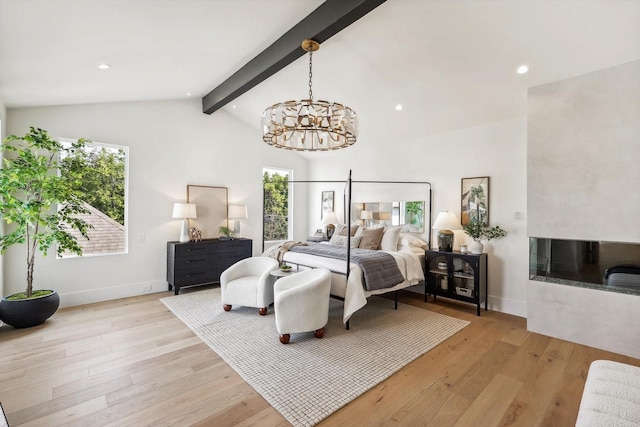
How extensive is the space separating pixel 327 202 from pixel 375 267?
10.9 ft

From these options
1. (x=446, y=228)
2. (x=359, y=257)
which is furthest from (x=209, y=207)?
(x=446, y=228)

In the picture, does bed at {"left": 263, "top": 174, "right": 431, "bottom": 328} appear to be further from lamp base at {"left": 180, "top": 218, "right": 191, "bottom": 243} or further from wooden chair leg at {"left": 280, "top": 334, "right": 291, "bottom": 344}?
lamp base at {"left": 180, "top": 218, "right": 191, "bottom": 243}

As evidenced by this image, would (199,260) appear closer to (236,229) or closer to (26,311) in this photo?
(236,229)

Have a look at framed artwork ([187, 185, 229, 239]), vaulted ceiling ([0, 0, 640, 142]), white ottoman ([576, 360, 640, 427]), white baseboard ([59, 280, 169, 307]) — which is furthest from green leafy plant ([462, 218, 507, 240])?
white baseboard ([59, 280, 169, 307])

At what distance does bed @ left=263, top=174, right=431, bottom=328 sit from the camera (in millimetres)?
3664

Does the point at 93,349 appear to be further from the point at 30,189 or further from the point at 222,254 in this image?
the point at 222,254

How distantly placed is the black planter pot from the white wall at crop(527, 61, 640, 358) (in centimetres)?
593

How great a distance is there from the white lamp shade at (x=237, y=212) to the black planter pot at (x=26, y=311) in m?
2.98

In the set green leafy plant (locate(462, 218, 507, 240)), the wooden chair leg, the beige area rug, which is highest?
green leafy plant (locate(462, 218, 507, 240))

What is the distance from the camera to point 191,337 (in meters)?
3.31

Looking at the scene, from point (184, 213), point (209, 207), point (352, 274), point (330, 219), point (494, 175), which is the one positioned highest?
point (494, 175)

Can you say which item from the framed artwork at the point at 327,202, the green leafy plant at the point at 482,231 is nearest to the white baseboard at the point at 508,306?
the green leafy plant at the point at 482,231

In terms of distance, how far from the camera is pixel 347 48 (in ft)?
11.7

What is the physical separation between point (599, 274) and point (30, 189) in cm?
666
